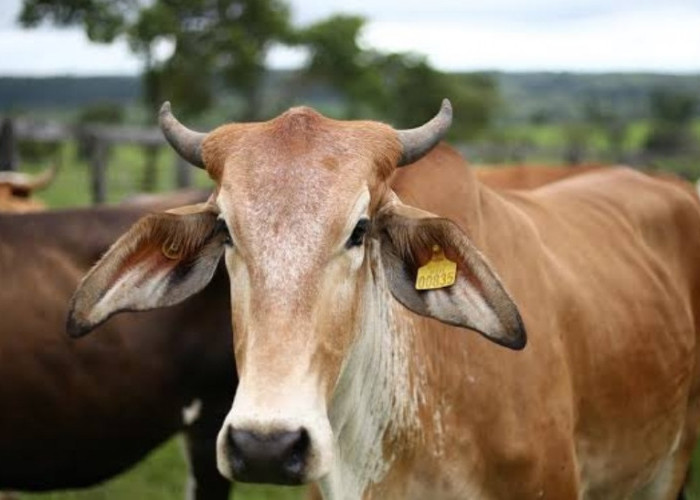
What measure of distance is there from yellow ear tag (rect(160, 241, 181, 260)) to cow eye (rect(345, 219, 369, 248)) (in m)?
0.70

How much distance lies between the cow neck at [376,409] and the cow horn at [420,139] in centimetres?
39

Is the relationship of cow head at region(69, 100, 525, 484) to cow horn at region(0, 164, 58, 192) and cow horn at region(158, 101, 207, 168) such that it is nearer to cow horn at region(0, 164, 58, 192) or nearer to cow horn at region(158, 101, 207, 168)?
cow horn at region(158, 101, 207, 168)

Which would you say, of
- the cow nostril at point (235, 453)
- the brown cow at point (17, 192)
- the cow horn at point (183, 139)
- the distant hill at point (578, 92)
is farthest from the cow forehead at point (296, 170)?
the distant hill at point (578, 92)

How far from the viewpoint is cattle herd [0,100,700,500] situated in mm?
3227

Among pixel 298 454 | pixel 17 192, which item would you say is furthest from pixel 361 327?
pixel 17 192

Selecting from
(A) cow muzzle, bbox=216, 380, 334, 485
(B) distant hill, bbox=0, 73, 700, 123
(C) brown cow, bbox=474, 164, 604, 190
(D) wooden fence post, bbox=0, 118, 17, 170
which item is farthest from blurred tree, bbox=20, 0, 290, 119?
(A) cow muzzle, bbox=216, 380, 334, 485

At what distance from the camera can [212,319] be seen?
5.47 m

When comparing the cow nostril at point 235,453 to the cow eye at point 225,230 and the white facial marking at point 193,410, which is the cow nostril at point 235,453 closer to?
the cow eye at point 225,230

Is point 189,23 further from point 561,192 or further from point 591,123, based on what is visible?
point 591,123

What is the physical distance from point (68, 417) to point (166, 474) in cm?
241

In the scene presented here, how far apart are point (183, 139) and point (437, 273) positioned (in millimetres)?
979

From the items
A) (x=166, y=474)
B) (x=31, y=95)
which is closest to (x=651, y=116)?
(x=31, y=95)

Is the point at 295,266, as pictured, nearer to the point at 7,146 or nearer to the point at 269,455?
the point at 269,455

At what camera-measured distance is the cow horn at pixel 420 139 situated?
12.4ft
